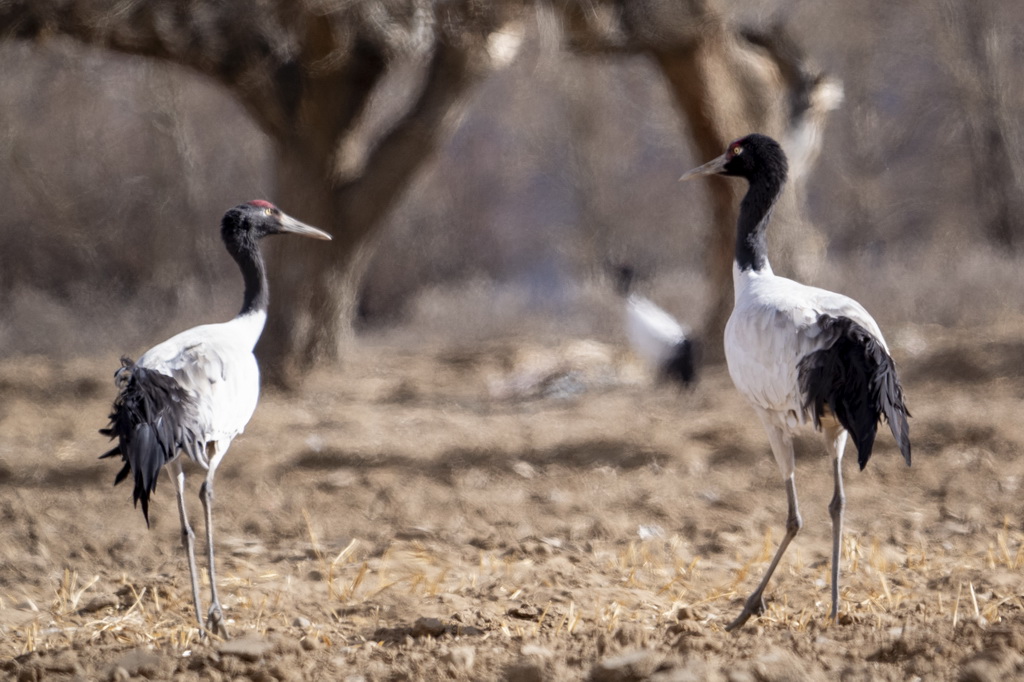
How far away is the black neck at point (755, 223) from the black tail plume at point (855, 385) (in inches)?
31.3

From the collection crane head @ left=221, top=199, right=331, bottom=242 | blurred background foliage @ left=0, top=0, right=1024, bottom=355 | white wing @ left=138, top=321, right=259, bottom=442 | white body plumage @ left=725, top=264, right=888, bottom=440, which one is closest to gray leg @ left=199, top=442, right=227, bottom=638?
white wing @ left=138, top=321, right=259, bottom=442

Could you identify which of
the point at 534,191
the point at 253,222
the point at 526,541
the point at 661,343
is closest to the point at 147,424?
the point at 253,222

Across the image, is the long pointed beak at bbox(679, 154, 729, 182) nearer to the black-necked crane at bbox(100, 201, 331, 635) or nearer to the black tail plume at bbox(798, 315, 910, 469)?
the black tail plume at bbox(798, 315, 910, 469)

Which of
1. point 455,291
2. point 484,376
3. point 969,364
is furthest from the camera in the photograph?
point 455,291

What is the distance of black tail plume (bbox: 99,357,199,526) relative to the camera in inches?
171

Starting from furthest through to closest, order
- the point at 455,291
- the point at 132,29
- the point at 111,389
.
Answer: the point at 455,291 < the point at 111,389 < the point at 132,29

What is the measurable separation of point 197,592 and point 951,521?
365cm

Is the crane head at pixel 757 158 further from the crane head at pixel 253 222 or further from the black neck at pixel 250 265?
the black neck at pixel 250 265

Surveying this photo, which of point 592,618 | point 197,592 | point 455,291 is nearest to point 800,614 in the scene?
point 592,618

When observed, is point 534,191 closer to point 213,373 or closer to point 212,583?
point 213,373

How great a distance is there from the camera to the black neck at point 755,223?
526cm

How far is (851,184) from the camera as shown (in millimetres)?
19297

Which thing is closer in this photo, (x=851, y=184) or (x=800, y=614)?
(x=800, y=614)

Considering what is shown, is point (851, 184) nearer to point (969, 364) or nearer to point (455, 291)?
point (455, 291)
